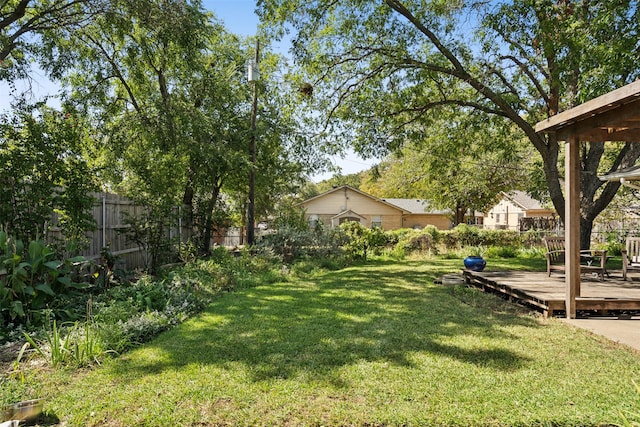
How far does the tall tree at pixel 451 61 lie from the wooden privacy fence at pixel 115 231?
547cm

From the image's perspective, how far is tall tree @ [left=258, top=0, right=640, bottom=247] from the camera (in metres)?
8.81

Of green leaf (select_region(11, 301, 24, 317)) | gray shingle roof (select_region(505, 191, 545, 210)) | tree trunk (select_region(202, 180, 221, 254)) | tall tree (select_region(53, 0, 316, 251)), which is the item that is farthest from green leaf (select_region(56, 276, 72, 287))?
gray shingle roof (select_region(505, 191, 545, 210))

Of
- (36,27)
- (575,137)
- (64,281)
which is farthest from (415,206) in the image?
(64,281)

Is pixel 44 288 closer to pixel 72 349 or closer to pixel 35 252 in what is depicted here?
pixel 35 252

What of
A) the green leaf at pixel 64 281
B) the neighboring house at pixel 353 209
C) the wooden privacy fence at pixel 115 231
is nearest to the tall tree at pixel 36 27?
the wooden privacy fence at pixel 115 231

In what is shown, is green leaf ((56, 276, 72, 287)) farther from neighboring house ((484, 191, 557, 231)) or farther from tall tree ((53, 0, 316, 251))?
neighboring house ((484, 191, 557, 231))

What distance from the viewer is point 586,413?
120 inches

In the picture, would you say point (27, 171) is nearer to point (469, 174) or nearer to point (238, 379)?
point (238, 379)

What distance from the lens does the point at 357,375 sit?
3.79m

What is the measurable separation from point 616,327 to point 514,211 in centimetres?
3410

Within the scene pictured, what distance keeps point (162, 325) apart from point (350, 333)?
7.84 ft

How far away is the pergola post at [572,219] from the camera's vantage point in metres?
5.85

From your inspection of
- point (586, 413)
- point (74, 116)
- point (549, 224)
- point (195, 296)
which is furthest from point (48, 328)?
point (549, 224)

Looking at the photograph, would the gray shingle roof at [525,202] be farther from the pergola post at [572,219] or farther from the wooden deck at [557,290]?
the pergola post at [572,219]
